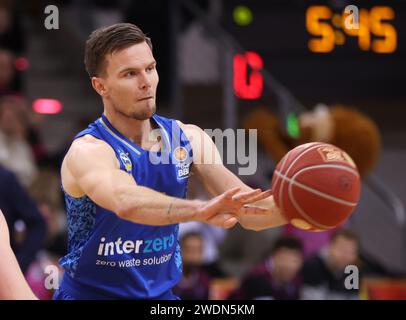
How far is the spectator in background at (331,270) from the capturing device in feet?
22.0

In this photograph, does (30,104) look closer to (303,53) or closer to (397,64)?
(303,53)

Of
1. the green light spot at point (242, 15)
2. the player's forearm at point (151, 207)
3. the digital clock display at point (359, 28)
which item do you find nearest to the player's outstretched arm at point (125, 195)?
the player's forearm at point (151, 207)

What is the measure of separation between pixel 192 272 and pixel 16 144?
6.04 ft

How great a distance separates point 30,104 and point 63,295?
405 centimetres

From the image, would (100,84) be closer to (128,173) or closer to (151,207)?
(128,173)

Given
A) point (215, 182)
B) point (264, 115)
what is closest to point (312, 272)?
point (264, 115)

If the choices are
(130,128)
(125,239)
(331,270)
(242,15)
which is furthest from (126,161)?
(242,15)

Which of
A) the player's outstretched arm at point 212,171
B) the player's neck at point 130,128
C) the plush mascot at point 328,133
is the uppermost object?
the player's neck at point 130,128

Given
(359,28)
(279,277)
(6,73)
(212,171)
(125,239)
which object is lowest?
(279,277)

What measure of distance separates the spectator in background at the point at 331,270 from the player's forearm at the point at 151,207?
9.97ft

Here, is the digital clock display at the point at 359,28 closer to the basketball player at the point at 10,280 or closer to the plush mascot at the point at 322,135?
the plush mascot at the point at 322,135

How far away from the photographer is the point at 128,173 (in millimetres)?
4160

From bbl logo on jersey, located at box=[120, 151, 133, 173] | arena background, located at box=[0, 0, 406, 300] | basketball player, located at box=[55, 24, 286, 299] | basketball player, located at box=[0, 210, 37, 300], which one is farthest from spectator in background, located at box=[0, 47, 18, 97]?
basketball player, located at box=[0, 210, 37, 300]

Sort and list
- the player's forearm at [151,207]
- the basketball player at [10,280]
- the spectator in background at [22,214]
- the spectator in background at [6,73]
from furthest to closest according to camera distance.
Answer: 1. the spectator in background at [6,73]
2. the spectator in background at [22,214]
3. the player's forearm at [151,207]
4. the basketball player at [10,280]
